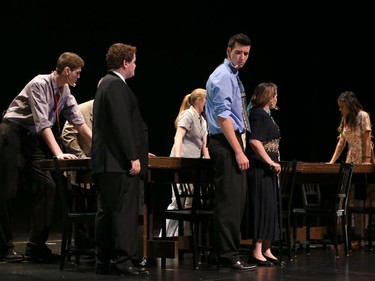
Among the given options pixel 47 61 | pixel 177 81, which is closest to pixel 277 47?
pixel 177 81

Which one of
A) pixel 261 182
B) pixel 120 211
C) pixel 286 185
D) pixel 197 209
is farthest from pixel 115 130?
pixel 286 185

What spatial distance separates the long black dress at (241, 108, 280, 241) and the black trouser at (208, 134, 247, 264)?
307mm

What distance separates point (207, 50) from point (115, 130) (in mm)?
5463

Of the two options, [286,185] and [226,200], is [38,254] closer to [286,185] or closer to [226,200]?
[226,200]

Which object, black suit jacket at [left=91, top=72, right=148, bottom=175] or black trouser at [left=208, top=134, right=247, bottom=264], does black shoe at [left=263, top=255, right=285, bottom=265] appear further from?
black suit jacket at [left=91, top=72, right=148, bottom=175]

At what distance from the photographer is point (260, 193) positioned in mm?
5309

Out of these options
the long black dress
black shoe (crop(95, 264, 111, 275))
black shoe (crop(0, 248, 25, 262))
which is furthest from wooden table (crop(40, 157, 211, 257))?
black shoe (crop(0, 248, 25, 262))

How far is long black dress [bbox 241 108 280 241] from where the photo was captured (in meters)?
5.30

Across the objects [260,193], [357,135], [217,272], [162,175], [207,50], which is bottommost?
[217,272]

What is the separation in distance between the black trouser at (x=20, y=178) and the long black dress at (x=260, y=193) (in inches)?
51.3

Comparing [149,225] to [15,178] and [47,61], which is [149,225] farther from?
[47,61]

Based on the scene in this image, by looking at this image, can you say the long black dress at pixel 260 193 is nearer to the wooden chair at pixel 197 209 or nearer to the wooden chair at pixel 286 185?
the wooden chair at pixel 286 185

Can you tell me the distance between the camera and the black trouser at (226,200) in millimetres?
4949

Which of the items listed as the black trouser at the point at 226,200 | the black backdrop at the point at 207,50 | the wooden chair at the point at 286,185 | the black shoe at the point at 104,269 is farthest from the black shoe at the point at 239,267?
the black backdrop at the point at 207,50
